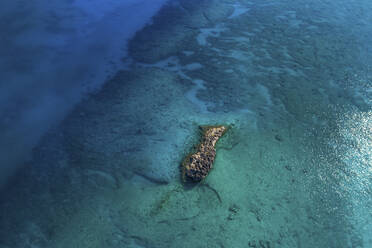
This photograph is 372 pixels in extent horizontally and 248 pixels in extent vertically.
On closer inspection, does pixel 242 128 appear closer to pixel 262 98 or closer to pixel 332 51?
pixel 262 98

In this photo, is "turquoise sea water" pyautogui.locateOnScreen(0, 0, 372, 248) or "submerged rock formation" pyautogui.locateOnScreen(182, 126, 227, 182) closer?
"turquoise sea water" pyautogui.locateOnScreen(0, 0, 372, 248)

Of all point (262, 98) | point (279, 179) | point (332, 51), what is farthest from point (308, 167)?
point (332, 51)

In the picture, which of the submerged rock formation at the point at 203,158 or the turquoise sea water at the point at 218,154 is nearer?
the turquoise sea water at the point at 218,154

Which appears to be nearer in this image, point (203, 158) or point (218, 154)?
point (203, 158)
